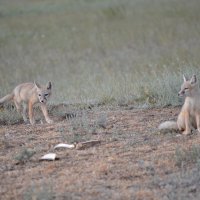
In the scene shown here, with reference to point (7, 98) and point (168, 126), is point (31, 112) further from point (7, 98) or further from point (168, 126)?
point (168, 126)

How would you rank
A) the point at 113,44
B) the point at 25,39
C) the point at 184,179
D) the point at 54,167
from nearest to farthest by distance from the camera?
A: the point at 184,179 → the point at 54,167 → the point at 113,44 → the point at 25,39

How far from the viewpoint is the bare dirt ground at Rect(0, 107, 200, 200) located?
239 inches

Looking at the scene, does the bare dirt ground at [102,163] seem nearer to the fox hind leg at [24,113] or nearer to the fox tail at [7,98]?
the fox hind leg at [24,113]

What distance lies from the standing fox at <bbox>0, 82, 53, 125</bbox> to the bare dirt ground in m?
1.00

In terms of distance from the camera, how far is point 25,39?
88.7ft

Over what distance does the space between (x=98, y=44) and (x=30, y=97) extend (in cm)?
1385

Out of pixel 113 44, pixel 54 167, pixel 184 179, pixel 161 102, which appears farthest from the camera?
pixel 113 44

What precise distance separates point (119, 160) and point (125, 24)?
21088mm

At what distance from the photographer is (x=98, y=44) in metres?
24.7

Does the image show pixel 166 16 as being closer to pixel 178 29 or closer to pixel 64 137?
pixel 178 29

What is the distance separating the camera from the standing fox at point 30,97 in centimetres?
1066

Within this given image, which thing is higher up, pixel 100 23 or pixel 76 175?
pixel 100 23

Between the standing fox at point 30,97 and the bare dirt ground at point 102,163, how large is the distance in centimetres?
100

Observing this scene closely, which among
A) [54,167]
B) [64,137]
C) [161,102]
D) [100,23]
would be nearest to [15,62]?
[100,23]
